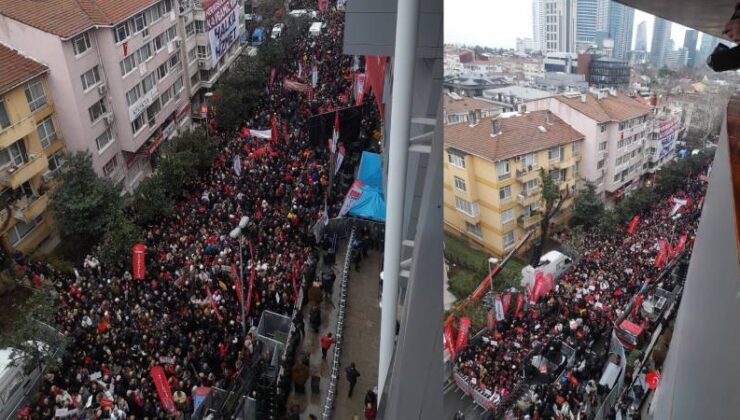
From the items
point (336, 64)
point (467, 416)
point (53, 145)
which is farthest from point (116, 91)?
point (467, 416)

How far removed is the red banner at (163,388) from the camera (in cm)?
1069

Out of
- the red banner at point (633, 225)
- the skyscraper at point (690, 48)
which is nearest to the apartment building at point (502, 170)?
the red banner at point (633, 225)

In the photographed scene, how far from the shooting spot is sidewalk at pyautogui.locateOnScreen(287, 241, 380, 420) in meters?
11.4

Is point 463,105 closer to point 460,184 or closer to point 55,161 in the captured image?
point 460,184

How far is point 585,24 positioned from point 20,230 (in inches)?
724

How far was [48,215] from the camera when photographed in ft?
67.9

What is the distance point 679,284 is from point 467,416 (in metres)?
6.02

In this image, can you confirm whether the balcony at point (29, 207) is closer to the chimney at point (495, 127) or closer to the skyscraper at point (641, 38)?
the chimney at point (495, 127)

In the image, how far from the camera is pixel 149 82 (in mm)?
27688

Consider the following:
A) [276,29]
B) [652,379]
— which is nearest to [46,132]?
[652,379]

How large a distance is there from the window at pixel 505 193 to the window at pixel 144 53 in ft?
73.9

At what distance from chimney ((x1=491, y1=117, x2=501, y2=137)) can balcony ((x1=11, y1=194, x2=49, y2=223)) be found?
16643 millimetres

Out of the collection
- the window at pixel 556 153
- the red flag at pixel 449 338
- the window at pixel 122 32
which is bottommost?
the red flag at pixel 449 338

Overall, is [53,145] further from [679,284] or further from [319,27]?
[319,27]
